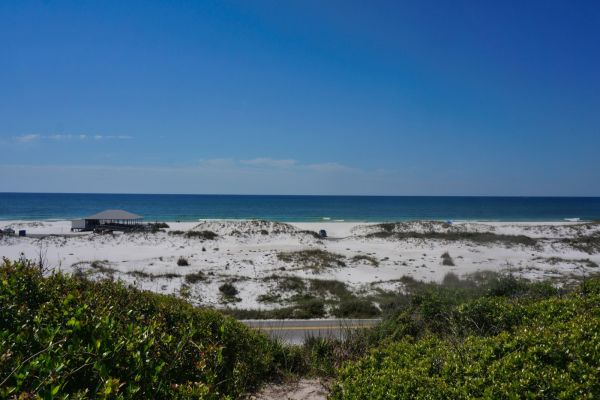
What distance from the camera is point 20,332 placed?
285cm

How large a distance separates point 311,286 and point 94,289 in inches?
551

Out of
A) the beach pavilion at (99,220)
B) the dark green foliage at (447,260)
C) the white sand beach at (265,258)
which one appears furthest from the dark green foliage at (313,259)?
the beach pavilion at (99,220)

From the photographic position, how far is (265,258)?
88.1ft

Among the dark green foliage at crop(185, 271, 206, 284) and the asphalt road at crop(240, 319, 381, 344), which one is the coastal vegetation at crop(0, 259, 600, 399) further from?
the dark green foliage at crop(185, 271, 206, 284)

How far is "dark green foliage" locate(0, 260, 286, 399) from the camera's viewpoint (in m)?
2.28

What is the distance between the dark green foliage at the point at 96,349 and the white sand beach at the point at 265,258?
19.7 ft

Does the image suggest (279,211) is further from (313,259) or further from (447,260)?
(447,260)

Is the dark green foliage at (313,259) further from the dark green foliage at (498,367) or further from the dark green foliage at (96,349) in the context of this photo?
the dark green foliage at (96,349)

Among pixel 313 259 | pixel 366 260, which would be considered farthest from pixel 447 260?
pixel 313 259

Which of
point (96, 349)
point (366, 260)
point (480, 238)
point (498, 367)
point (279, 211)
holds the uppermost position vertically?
point (96, 349)

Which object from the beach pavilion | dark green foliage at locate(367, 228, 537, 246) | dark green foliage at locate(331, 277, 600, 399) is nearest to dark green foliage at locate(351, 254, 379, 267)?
dark green foliage at locate(367, 228, 537, 246)

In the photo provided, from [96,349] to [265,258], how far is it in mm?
24441

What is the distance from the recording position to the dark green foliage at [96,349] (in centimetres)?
228

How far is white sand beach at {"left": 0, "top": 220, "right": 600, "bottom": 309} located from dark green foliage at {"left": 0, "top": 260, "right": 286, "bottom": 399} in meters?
6.01
